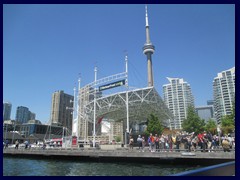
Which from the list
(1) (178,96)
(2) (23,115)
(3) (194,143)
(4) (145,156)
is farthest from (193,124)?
(2) (23,115)

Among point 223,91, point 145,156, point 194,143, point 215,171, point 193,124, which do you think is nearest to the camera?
point 215,171

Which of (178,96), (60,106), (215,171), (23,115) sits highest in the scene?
(178,96)

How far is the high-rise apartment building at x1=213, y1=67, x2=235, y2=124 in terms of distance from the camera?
78688 millimetres

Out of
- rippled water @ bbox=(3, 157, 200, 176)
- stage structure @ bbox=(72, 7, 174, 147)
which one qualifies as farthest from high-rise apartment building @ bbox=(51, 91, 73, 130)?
rippled water @ bbox=(3, 157, 200, 176)

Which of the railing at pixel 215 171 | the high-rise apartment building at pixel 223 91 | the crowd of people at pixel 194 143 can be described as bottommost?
the crowd of people at pixel 194 143

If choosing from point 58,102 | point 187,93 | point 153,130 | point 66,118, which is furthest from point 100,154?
point 187,93

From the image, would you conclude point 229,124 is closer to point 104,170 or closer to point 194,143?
point 194,143

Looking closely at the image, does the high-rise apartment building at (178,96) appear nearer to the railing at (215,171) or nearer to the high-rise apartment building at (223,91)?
the high-rise apartment building at (223,91)

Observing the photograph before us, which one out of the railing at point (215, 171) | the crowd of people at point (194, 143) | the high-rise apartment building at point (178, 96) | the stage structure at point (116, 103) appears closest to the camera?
the railing at point (215, 171)

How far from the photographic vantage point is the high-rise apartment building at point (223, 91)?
258 ft

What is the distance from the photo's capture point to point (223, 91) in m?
82.3

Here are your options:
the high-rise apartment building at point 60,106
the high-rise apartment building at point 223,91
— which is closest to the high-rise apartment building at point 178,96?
the high-rise apartment building at point 223,91
